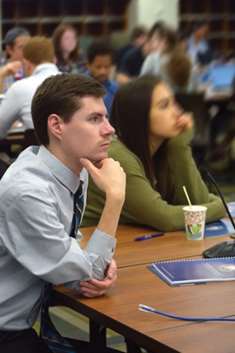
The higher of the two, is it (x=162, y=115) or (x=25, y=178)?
(x=25, y=178)

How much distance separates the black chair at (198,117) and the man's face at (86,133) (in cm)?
470

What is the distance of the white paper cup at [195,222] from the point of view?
2627 millimetres

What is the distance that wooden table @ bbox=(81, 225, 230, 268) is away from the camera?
7.96 feet

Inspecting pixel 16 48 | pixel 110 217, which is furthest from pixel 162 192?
pixel 16 48

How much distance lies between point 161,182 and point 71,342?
894 millimetres

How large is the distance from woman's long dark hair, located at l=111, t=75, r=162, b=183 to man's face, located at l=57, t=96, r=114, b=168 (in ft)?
2.29

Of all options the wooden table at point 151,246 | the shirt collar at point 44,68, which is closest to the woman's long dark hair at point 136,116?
the wooden table at point 151,246

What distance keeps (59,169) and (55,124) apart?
0.12 metres

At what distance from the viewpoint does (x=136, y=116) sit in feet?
9.50

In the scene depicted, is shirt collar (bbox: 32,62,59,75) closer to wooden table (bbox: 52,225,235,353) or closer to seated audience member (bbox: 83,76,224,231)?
seated audience member (bbox: 83,76,224,231)

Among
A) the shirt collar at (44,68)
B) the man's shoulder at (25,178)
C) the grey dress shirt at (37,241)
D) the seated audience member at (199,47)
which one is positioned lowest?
the seated audience member at (199,47)

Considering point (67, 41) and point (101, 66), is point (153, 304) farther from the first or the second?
point (67, 41)

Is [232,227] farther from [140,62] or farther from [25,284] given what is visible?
[140,62]

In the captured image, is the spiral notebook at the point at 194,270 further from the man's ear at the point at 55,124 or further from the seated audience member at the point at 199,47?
the seated audience member at the point at 199,47
